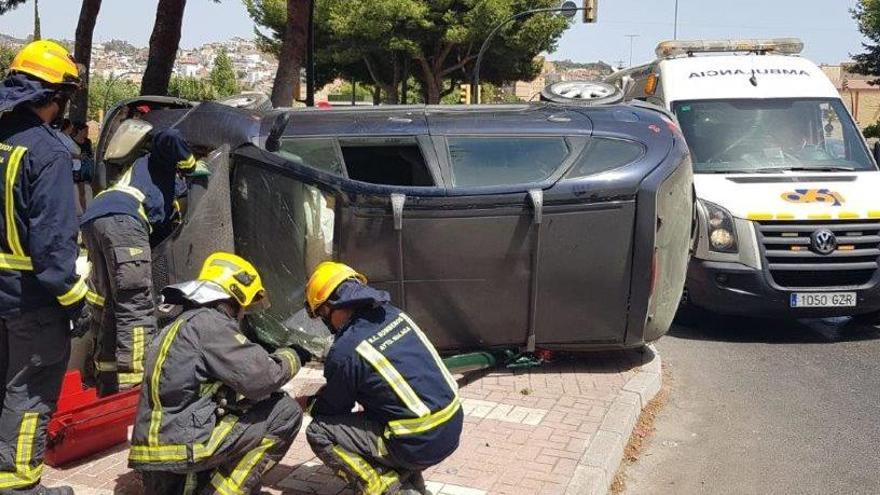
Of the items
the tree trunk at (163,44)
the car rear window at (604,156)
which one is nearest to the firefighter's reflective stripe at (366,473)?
the car rear window at (604,156)

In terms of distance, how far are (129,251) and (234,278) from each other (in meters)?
1.29

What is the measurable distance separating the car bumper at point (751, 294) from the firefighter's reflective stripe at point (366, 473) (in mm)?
4585

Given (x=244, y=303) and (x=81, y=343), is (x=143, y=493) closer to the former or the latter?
(x=244, y=303)

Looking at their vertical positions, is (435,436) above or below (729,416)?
above

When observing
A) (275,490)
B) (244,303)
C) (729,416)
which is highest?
(244,303)

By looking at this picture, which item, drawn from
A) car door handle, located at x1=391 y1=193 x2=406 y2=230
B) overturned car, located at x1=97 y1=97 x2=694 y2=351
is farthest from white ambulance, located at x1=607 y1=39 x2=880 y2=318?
car door handle, located at x1=391 y1=193 x2=406 y2=230

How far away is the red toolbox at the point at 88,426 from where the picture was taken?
4.27 m

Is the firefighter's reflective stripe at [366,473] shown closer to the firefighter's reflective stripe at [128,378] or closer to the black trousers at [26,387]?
the black trousers at [26,387]

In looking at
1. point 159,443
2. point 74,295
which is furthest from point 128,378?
point 159,443

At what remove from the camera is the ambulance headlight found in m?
7.42

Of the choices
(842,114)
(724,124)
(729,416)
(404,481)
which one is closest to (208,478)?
(404,481)

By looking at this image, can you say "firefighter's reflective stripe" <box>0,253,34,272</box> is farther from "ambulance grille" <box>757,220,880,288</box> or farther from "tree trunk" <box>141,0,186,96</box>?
"tree trunk" <box>141,0,186,96</box>

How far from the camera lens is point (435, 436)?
364 centimetres

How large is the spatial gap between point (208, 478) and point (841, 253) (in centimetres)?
574
